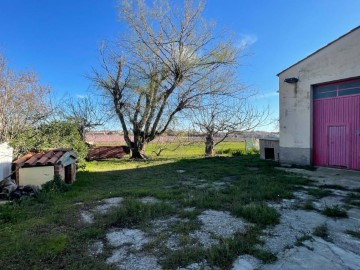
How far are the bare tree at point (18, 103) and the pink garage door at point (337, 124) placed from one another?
9265mm

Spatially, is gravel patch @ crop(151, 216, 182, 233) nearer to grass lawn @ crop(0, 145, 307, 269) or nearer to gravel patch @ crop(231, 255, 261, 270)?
grass lawn @ crop(0, 145, 307, 269)

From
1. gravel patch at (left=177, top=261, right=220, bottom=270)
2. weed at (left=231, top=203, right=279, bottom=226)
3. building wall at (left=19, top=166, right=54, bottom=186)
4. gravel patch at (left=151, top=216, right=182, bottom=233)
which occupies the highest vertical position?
building wall at (left=19, top=166, right=54, bottom=186)

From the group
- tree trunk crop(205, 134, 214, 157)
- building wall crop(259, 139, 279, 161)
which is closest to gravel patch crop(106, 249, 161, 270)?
building wall crop(259, 139, 279, 161)

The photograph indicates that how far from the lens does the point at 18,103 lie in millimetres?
8031

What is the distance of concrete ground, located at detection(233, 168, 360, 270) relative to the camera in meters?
2.41

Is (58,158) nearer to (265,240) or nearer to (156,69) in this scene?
(265,240)

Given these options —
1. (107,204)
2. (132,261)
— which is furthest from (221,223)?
(107,204)

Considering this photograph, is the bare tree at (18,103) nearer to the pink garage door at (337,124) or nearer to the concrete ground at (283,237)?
the concrete ground at (283,237)

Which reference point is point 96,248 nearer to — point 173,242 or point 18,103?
point 173,242

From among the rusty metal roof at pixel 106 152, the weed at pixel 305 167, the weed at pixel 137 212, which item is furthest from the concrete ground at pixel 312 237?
the rusty metal roof at pixel 106 152

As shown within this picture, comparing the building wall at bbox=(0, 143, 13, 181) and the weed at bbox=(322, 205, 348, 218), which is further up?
the building wall at bbox=(0, 143, 13, 181)

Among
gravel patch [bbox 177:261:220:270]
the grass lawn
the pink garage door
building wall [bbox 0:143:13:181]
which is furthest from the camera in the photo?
the pink garage door

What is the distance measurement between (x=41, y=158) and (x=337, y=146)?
8.70 meters

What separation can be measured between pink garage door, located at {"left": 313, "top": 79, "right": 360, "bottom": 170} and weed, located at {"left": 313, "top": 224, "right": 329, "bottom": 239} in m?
5.97
